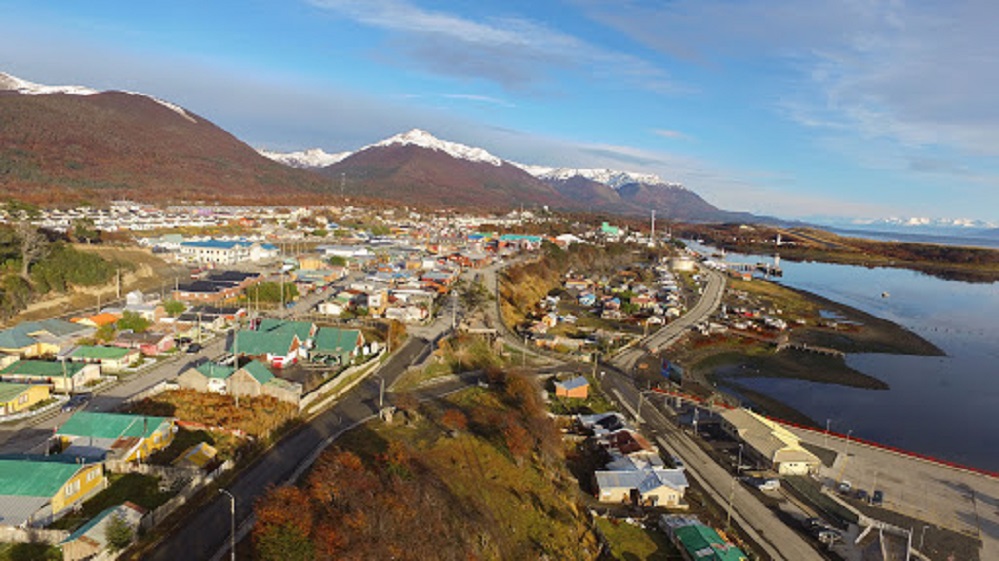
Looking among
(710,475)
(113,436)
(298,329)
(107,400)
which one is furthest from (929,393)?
(107,400)

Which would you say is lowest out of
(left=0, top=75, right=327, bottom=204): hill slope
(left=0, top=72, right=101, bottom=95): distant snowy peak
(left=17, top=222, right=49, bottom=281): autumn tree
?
(left=17, top=222, right=49, bottom=281): autumn tree

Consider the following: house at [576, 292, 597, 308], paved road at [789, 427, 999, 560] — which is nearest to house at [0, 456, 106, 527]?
paved road at [789, 427, 999, 560]

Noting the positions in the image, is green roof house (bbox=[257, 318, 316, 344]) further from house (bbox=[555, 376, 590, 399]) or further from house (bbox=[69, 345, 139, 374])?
house (bbox=[555, 376, 590, 399])

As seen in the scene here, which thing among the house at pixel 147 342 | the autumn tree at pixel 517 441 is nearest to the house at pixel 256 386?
the house at pixel 147 342

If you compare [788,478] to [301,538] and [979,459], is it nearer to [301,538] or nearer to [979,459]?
[979,459]

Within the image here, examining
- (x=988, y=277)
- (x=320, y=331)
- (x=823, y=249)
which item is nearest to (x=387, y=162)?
(x=823, y=249)

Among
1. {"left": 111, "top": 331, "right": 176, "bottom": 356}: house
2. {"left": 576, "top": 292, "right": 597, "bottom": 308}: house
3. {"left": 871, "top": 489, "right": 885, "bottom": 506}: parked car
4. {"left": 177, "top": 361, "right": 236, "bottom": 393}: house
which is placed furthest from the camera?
{"left": 576, "top": 292, "right": 597, "bottom": 308}: house

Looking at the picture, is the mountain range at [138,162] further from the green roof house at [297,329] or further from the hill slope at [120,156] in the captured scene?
the green roof house at [297,329]
